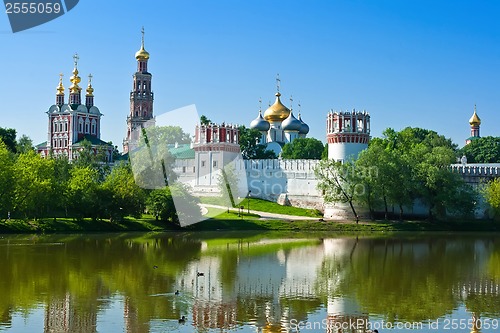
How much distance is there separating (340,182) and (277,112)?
76.7 ft

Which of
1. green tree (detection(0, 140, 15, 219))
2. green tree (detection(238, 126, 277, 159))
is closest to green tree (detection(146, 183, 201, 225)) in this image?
green tree (detection(0, 140, 15, 219))

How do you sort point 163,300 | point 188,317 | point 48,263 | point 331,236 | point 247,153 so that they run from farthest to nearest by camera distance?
point 247,153 < point 331,236 < point 48,263 < point 163,300 < point 188,317

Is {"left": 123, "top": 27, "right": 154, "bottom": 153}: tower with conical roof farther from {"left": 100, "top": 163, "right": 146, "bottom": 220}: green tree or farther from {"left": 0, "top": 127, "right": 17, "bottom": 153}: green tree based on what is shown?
{"left": 100, "top": 163, "right": 146, "bottom": 220}: green tree

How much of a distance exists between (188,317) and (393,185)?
88.9ft

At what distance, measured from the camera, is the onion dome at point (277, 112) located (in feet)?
218

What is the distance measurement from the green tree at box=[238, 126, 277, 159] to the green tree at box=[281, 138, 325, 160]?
1.32 m

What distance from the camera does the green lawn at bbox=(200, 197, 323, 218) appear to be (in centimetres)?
4603

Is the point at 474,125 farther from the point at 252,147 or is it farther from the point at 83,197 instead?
the point at 83,197

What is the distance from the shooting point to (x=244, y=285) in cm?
2073

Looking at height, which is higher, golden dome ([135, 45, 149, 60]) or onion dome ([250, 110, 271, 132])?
golden dome ([135, 45, 149, 60])

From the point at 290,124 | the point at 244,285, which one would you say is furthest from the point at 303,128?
the point at 244,285

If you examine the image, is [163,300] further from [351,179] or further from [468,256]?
[351,179]

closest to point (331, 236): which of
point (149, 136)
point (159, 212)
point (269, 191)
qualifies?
point (159, 212)

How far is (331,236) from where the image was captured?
37750mm
